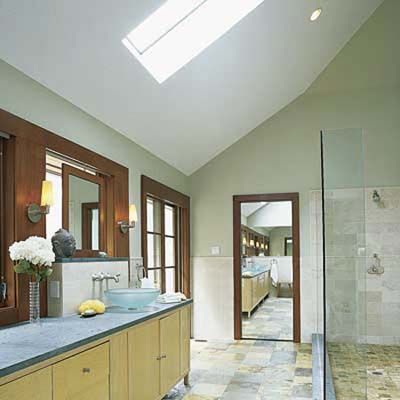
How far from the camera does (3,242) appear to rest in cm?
280

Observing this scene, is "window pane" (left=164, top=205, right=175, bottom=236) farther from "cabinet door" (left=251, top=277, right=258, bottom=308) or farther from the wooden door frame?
"cabinet door" (left=251, top=277, right=258, bottom=308)

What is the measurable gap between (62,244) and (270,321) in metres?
5.12

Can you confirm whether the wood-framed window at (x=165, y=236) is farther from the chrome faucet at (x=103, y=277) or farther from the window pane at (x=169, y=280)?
the chrome faucet at (x=103, y=277)

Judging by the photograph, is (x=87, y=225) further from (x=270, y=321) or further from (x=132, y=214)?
(x=270, y=321)

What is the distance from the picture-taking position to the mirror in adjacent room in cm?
344

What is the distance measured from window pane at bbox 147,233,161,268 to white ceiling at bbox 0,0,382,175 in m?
0.91

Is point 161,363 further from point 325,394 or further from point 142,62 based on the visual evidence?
point 142,62

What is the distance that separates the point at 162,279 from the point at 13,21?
356 cm

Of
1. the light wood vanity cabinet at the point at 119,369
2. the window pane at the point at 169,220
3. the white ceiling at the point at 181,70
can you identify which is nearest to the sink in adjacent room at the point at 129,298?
the light wood vanity cabinet at the point at 119,369

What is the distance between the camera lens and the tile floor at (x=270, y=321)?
6502 millimetres

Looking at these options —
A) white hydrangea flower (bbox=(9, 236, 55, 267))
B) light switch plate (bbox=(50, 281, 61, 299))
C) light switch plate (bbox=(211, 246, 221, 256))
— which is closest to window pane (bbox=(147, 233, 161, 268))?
light switch plate (bbox=(211, 246, 221, 256))

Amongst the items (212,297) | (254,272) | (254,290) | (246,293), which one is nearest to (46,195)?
(212,297)

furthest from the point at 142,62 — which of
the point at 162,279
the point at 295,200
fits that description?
the point at 295,200

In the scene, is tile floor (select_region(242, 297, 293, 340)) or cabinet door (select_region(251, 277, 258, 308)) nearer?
tile floor (select_region(242, 297, 293, 340))
